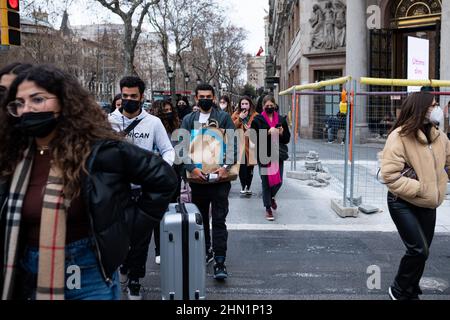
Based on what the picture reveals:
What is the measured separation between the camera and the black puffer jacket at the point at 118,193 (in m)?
2.30

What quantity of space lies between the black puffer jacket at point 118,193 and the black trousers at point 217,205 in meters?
2.67

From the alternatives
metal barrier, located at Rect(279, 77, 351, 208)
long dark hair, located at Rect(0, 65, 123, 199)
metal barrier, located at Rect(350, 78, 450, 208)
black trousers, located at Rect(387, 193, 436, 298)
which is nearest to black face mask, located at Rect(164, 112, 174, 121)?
black trousers, located at Rect(387, 193, 436, 298)

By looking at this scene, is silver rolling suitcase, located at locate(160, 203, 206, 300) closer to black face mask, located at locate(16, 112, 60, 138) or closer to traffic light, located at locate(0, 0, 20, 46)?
black face mask, located at locate(16, 112, 60, 138)

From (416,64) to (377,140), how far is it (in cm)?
381

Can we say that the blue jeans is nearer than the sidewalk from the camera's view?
Yes

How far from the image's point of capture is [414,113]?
13.9 ft

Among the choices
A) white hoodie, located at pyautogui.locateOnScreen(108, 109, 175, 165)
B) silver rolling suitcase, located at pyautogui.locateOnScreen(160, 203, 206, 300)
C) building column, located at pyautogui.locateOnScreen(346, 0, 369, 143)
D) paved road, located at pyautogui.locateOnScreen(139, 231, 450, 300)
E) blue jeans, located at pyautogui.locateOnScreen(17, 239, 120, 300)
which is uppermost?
building column, located at pyautogui.locateOnScreen(346, 0, 369, 143)

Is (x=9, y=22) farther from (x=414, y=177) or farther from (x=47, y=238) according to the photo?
(x=47, y=238)

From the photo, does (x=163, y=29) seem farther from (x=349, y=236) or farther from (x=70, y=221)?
(x=70, y=221)

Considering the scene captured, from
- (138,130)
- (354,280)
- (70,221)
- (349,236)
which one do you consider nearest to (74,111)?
(70,221)

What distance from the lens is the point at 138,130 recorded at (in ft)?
15.5

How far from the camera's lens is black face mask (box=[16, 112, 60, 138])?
2344 mm

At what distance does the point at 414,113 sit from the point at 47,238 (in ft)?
10.3

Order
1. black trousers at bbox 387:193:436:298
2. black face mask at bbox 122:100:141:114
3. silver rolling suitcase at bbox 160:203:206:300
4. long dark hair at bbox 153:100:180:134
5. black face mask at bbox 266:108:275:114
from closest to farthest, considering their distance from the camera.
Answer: silver rolling suitcase at bbox 160:203:206:300
black trousers at bbox 387:193:436:298
black face mask at bbox 122:100:141:114
long dark hair at bbox 153:100:180:134
black face mask at bbox 266:108:275:114
